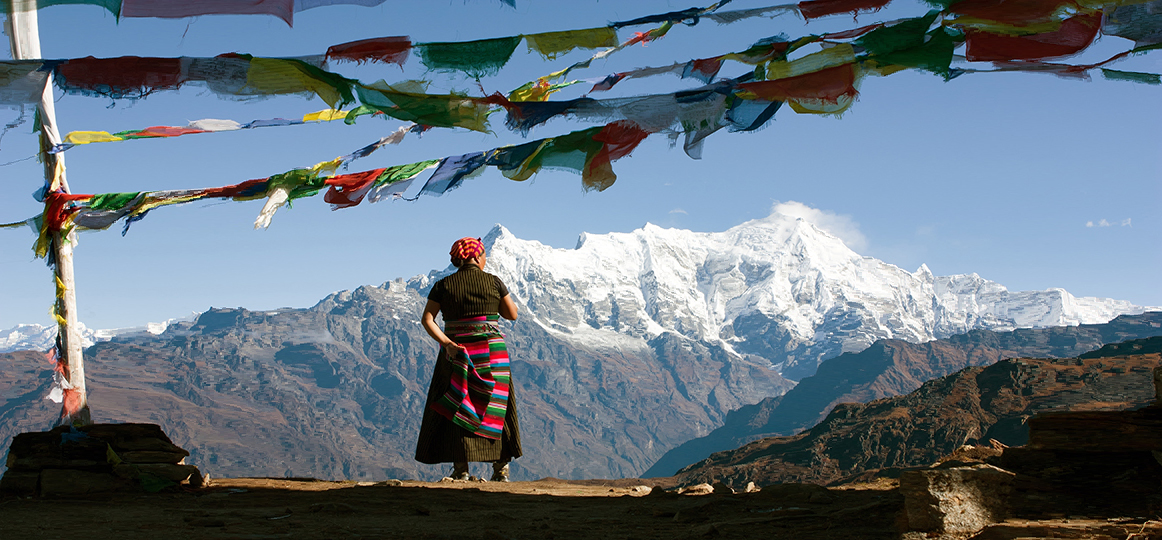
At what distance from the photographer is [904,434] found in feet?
210

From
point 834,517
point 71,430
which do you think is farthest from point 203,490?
point 834,517

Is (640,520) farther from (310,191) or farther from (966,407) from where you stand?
(966,407)

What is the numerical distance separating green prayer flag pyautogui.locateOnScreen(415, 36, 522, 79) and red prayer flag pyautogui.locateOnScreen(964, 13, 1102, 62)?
3488 mm

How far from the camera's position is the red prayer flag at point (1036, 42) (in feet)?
19.7

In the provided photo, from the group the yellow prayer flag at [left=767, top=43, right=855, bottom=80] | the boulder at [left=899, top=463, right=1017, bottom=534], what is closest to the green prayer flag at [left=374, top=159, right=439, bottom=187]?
the yellow prayer flag at [left=767, top=43, right=855, bottom=80]

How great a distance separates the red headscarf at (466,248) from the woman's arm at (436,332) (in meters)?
0.53

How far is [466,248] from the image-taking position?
7.29 meters

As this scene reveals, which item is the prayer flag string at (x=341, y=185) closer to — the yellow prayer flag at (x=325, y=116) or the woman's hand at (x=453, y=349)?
the yellow prayer flag at (x=325, y=116)

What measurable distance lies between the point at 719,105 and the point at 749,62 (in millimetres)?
486

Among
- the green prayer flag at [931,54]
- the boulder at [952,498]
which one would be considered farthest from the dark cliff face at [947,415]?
the boulder at [952,498]

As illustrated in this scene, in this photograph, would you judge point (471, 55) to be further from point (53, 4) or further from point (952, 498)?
point (952, 498)

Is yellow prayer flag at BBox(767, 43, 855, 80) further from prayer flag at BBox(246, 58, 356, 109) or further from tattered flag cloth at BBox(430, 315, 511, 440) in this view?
prayer flag at BBox(246, 58, 356, 109)

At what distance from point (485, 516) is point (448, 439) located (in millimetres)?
1667

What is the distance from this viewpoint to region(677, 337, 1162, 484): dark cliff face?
61000 millimetres
